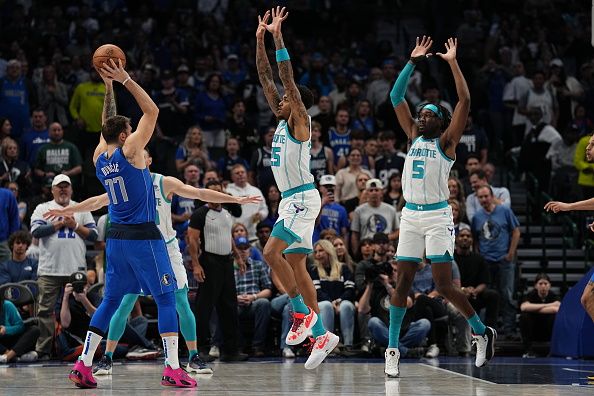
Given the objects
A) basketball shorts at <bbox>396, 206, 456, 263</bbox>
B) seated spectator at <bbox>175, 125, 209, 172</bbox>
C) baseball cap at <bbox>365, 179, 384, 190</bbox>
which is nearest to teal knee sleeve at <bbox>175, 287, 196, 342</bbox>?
basketball shorts at <bbox>396, 206, 456, 263</bbox>

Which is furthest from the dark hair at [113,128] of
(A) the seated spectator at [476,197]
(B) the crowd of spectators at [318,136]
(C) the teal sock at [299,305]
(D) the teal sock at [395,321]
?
(A) the seated spectator at [476,197]

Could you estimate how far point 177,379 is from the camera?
10.9m

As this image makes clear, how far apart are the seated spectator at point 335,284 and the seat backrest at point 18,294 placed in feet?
12.8

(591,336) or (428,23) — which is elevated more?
(428,23)

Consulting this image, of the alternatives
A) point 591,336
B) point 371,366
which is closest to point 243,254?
point 371,366

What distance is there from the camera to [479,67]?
23906 mm

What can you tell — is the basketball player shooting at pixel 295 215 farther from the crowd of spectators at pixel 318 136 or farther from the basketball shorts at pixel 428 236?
the crowd of spectators at pixel 318 136

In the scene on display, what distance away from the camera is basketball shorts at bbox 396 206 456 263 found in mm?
11922

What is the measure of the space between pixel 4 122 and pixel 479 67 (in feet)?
32.4

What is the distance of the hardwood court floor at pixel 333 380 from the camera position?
10594 millimetres

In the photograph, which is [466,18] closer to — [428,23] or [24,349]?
[428,23]

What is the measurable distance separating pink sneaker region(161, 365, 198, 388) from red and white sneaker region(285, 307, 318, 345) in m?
1.16

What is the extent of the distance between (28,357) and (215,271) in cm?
268

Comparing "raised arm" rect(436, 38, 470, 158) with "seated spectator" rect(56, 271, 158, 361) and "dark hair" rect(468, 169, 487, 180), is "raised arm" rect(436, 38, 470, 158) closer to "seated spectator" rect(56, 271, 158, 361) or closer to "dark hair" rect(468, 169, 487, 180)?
"seated spectator" rect(56, 271, 158, 361)
